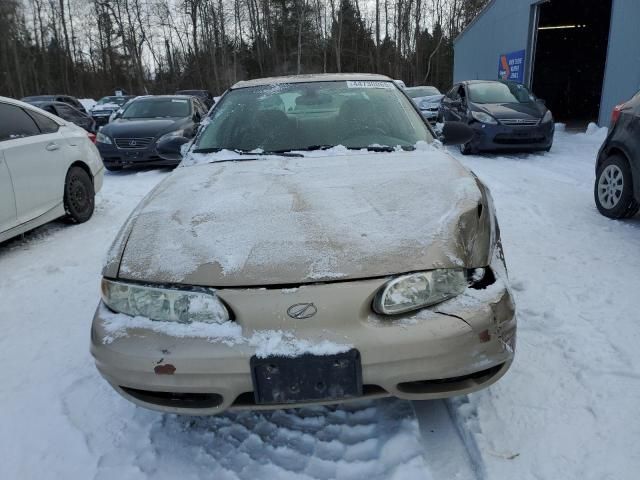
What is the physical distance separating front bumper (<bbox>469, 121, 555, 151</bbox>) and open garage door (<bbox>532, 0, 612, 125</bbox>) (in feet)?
35.0

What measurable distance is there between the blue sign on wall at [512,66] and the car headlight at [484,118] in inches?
267

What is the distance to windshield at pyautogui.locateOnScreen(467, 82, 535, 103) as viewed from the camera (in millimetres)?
9797

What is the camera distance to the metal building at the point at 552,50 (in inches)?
569

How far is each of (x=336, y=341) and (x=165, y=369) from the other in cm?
62

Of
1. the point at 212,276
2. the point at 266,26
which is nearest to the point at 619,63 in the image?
the point at 212,276

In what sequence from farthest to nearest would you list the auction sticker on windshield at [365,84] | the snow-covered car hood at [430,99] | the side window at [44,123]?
the snow-covered car hood at [430,99], the side window at [44,123], the auction sticker on windshield at [365,84]

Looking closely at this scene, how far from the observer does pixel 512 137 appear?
8.82 meters

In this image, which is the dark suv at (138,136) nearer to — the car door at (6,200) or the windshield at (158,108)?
the windshield at (158,108)

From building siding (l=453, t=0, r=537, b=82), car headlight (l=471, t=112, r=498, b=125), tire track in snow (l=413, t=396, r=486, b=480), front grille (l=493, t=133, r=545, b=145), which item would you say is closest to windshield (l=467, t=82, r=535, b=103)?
car headlight (l=471, t=112, r=498, b=125)

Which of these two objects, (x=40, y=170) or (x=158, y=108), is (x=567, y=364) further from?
(x=158, y=108)

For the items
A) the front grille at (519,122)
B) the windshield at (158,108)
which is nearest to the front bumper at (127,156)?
the windshield at (158,108)

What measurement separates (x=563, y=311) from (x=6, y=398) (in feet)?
10.4

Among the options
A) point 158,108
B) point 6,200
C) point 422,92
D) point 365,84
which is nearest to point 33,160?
point 6,200

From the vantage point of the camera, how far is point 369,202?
217 centimetres
